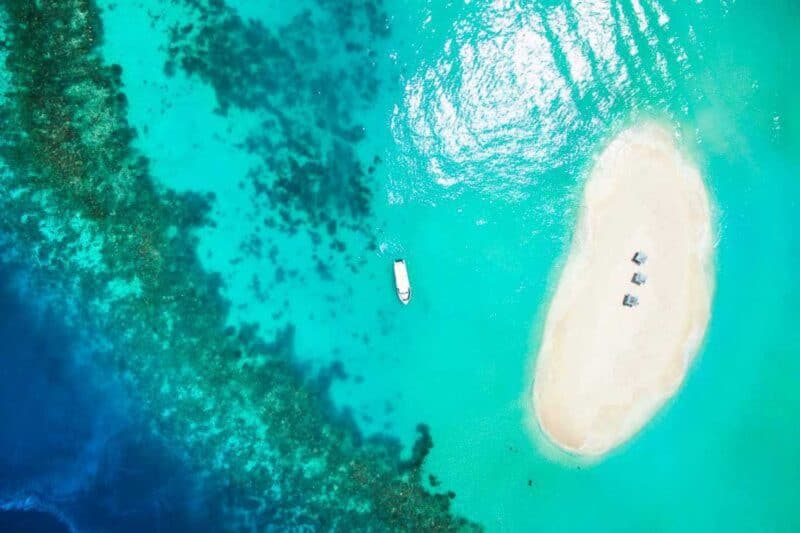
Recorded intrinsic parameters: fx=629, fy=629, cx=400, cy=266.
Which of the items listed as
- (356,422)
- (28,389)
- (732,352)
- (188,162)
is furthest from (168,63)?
(732,352)

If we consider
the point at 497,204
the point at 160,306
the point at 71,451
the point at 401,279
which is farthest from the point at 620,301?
the point at 71,451

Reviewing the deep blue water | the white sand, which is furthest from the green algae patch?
the white sand

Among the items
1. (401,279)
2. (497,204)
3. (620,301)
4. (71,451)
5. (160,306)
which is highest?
(497,204)

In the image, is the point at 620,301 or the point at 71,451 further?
the point at 71,451

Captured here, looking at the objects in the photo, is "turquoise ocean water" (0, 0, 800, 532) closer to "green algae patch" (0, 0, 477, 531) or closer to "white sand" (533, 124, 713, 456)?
"white sand" (533, 124, 713, 456)

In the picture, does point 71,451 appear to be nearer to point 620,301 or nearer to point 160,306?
point 160,306

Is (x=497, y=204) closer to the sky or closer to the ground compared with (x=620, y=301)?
closer to the sky

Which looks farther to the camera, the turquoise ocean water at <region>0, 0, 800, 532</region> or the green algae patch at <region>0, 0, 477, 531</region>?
the turquoise ocean water at <region>0, 0, 800, 532</region>
